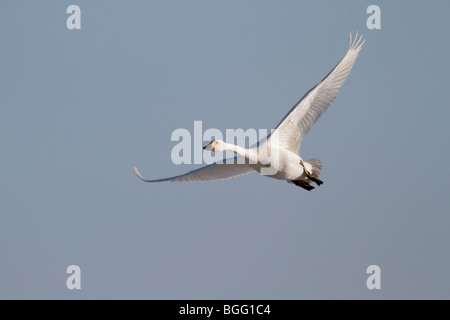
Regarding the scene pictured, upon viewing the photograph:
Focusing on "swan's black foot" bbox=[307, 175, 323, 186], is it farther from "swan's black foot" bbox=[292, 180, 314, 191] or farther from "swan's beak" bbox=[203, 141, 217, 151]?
"swan's beak" bbox=[203, 141, 217, 151]

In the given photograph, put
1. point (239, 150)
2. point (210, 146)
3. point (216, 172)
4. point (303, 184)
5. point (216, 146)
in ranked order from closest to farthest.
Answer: point (239, 150) < point (216, 146) < point (210, 146) < point (303, 184) < point (216, 172)

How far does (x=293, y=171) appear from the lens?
2128 cm

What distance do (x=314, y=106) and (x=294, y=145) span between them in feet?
4.05

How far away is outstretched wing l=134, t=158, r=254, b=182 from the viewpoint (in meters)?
22.0

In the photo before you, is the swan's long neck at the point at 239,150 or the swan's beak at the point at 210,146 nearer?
the swan's long neck at the point at 239,150

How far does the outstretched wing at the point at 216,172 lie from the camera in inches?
864

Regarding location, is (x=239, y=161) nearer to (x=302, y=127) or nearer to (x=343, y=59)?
(x=302, y=127)

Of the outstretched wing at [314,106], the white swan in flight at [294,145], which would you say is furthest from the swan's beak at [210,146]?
the outstretched wing at [314,106]

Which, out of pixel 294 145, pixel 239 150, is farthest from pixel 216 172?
pixel 294 145

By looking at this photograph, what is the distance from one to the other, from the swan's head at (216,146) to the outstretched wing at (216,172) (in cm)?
39

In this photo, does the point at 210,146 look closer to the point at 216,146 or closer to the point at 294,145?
the point at 216,146

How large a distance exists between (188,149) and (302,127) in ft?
10.5

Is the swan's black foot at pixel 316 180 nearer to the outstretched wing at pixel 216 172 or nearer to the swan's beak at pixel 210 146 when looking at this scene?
the outstretched wing at pixel 216 172

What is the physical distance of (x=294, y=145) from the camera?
2188 cm
